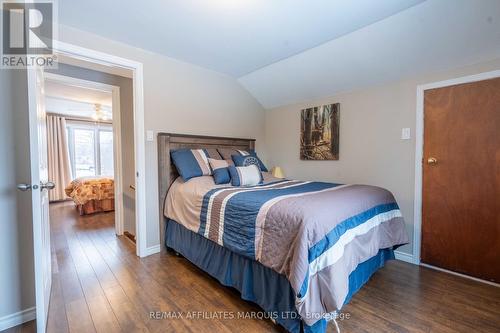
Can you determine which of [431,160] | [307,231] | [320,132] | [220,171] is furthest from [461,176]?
[220,171]

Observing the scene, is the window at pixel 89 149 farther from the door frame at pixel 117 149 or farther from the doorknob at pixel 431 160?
the doorknob at pixel 431 160

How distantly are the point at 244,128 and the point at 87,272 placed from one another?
100 inches

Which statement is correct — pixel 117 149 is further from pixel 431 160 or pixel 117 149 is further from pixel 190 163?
pixel 431 160

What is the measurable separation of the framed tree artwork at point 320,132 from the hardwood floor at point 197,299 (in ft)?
4.80

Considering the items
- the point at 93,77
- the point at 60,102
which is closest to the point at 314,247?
the point at 93,77

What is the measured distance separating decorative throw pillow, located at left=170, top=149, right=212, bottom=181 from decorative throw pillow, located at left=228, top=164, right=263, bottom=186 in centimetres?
32

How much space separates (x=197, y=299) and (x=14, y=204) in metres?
1.38

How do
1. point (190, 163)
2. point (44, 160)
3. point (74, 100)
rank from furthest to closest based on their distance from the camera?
point (74, 100)
point (190, 163)
point (44, 160)

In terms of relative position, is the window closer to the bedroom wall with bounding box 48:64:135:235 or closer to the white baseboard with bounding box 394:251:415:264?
the bedroom wall with bounding box 48:64:135:235

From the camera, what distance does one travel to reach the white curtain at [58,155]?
5414mm

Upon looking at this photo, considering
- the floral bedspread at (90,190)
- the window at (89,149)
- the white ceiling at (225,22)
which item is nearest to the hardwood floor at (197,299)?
the floral bedspread at (90,190)

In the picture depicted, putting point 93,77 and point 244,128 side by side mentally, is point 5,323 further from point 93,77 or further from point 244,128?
point 244,128

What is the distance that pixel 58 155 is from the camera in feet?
18.2

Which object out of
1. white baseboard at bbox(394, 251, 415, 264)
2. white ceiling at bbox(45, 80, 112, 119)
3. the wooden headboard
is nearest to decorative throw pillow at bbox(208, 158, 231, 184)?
the wooden headboard
